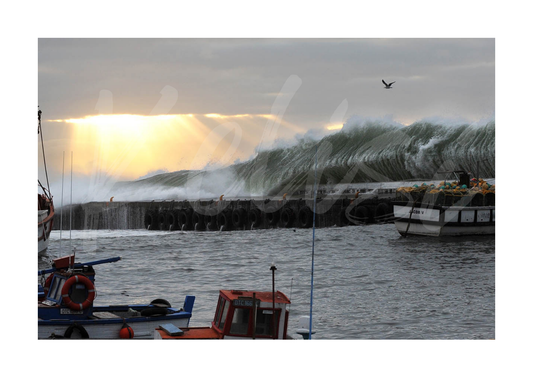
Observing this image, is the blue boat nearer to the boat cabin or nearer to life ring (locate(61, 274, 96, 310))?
life ring (locate(61, 274, 96, 310))

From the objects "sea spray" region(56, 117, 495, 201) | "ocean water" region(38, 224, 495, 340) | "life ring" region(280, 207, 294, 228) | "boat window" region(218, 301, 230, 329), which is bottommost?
"ocean water" region(38, 224, 495, 340)

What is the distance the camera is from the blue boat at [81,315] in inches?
368

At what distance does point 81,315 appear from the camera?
948cm

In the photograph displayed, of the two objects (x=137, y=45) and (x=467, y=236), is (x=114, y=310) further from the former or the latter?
(x=467, y=236)

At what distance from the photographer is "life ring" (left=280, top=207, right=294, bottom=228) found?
2388 cm

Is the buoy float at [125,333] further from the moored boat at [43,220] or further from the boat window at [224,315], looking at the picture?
the moored boat at [43,220]

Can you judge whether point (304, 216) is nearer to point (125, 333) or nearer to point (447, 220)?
point (447, 220)

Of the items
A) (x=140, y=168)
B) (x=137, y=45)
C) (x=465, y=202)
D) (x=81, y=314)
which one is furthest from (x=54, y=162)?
(x=465, y=202)

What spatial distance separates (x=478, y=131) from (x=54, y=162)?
8.31 meters

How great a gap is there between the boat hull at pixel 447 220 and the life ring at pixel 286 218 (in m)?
3.87

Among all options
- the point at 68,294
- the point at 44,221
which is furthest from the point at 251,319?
the point at 44,221

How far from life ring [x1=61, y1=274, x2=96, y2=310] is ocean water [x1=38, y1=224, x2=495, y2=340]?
7.84ft

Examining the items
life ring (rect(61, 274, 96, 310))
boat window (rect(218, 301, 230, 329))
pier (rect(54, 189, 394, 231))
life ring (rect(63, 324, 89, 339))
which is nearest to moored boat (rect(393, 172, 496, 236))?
pier (rect(54, 189, 394, 231))

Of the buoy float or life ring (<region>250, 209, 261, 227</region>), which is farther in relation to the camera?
life ring (<region>250, 209, 261, 227</region>)
